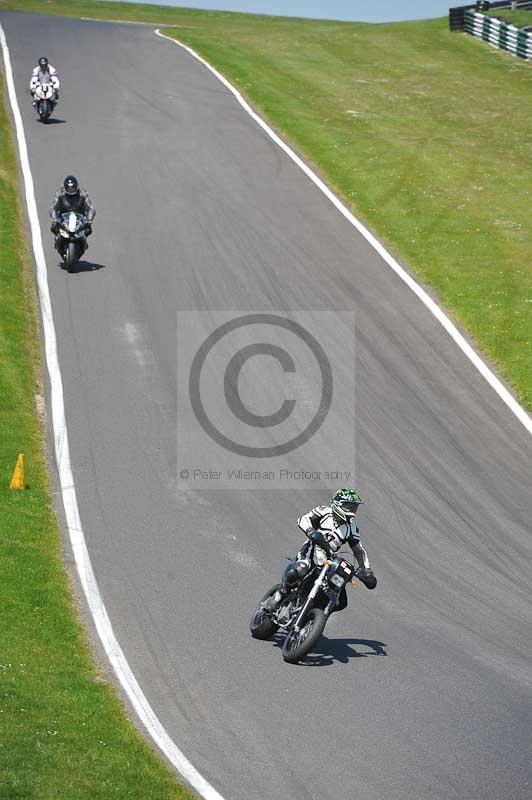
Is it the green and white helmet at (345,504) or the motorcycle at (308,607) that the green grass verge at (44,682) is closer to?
the motorcycle at (308,607)

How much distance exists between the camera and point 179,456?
20750 mm

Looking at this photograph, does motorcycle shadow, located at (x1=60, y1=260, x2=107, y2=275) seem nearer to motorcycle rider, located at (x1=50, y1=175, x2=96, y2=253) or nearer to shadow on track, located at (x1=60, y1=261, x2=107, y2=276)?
shadow on track, located at (x1=60, y1=261, x2=107, y2=276)

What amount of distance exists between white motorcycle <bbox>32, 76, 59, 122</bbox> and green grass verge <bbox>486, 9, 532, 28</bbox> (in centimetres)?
3259

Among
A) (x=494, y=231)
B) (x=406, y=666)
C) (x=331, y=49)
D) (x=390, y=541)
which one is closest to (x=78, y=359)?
(x=390, y=541)

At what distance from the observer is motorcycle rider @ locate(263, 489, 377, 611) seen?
14078 millimetres

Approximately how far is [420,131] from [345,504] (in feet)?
111

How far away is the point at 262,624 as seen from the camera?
14531mm

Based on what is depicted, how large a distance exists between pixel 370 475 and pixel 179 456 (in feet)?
11.4

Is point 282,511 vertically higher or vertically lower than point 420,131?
lower

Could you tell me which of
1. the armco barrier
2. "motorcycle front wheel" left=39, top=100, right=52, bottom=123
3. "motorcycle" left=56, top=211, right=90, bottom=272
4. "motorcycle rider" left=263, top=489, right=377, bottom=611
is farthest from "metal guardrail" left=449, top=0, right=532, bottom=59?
"motorcycle rider" left=263, top=489, right=377, bottom=611

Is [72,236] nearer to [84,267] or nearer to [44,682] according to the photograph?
[84,267]

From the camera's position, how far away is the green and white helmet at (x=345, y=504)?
45.9 ft

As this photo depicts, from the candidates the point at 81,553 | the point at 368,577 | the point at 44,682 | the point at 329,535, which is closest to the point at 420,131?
the point at 81,553

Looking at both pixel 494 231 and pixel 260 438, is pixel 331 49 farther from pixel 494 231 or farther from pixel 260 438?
pixel 260 438
